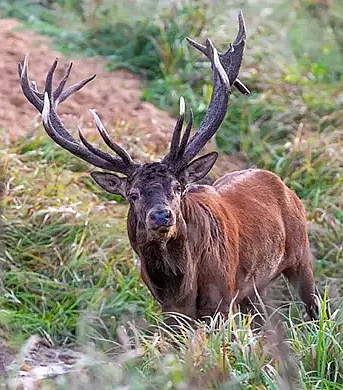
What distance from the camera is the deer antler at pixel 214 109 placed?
6383 millimetres

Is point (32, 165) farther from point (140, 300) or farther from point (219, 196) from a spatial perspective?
point (219, 196)

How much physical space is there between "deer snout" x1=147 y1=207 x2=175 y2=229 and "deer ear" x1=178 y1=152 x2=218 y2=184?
0.45m

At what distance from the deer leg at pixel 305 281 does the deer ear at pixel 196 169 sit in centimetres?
139

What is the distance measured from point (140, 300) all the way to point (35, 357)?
1.02m

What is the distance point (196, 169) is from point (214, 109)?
0.45 m

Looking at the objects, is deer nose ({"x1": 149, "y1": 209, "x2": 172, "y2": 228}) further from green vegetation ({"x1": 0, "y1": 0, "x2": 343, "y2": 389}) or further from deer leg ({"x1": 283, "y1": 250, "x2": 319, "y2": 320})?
deer leg ({"x1": 283, "y1": 250, "x2": 319, "y2": 320})

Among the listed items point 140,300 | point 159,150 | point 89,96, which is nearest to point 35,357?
point 140,300

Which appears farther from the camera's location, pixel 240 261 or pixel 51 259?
pixel 51 259

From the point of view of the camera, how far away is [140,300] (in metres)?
7.89

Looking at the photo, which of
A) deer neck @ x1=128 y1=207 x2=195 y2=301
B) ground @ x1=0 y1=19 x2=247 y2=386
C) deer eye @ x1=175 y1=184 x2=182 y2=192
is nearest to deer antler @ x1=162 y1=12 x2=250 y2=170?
deer eye @ x1=175 y1=184 x2=182 y2=192

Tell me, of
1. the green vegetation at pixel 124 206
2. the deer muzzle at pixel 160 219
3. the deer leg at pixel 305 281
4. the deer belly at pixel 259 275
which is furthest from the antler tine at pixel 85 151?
the deer leg at pixel 305 281

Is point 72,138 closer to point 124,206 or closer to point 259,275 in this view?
point 259,275

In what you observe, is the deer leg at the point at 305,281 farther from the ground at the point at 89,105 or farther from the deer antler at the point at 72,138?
the ground at the point at 89,105

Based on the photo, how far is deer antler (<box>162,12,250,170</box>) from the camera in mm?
6383
